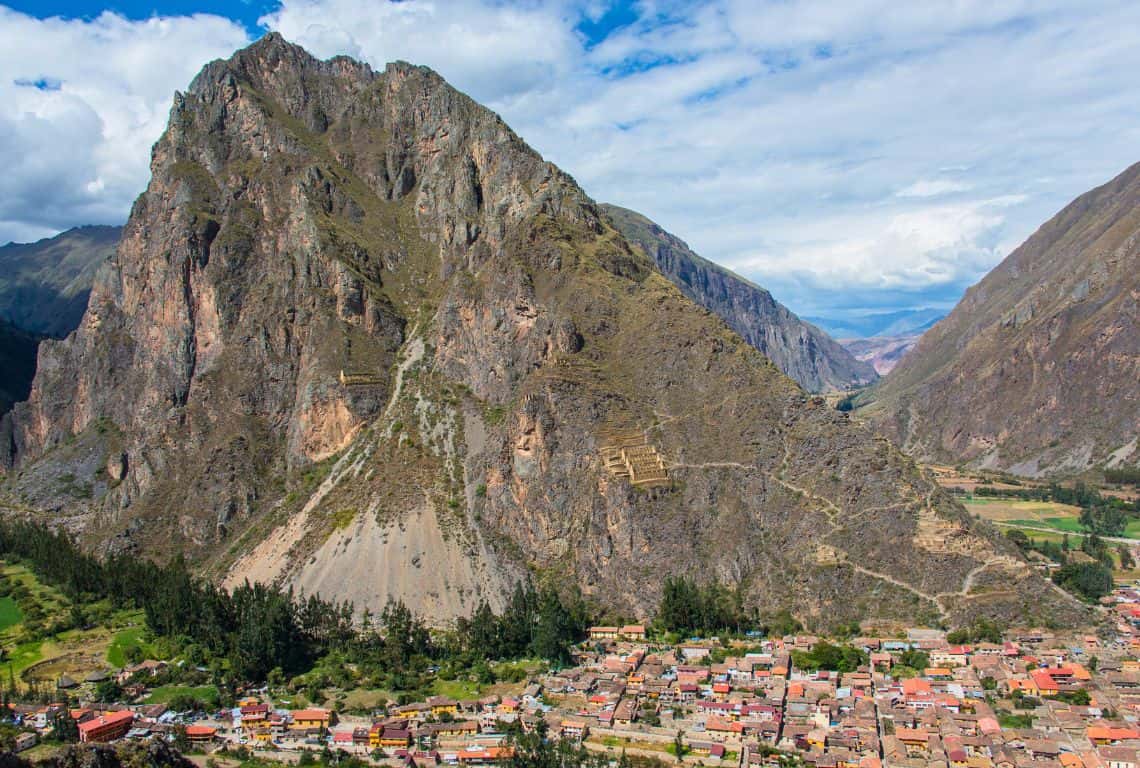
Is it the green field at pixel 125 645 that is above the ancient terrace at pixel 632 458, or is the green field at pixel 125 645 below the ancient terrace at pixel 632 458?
below

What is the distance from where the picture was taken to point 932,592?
97750 millimetres

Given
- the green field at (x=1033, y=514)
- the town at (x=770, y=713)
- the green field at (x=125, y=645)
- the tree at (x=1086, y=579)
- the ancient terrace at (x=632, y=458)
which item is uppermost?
the ancient terrace at (x=632, y=458)

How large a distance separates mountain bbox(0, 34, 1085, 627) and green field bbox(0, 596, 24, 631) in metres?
14.9

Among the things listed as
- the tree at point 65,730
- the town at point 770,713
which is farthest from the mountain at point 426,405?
the tree at point 65,730

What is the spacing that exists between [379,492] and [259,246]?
190 feet

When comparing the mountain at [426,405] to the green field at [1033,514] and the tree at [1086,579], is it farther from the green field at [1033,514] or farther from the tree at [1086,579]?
the green field at [1033,514]

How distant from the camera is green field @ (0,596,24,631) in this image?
12412 centimetres

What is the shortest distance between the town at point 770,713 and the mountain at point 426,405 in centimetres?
880

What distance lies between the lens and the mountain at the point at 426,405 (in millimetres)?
108250

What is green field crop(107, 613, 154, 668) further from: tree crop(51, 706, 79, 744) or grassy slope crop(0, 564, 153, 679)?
tree crop(51, 706, 79, 744)

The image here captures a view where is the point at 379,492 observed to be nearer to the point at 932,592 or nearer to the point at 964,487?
the point at 932,592

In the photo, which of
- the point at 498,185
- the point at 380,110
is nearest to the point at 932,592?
the point at 498,185

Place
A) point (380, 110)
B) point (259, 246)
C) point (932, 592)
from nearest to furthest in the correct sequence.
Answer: point (932, 592) < point (259, 246) < point (380, 110)

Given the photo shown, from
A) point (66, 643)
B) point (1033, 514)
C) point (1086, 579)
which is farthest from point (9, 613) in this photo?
point (1033, 514)
